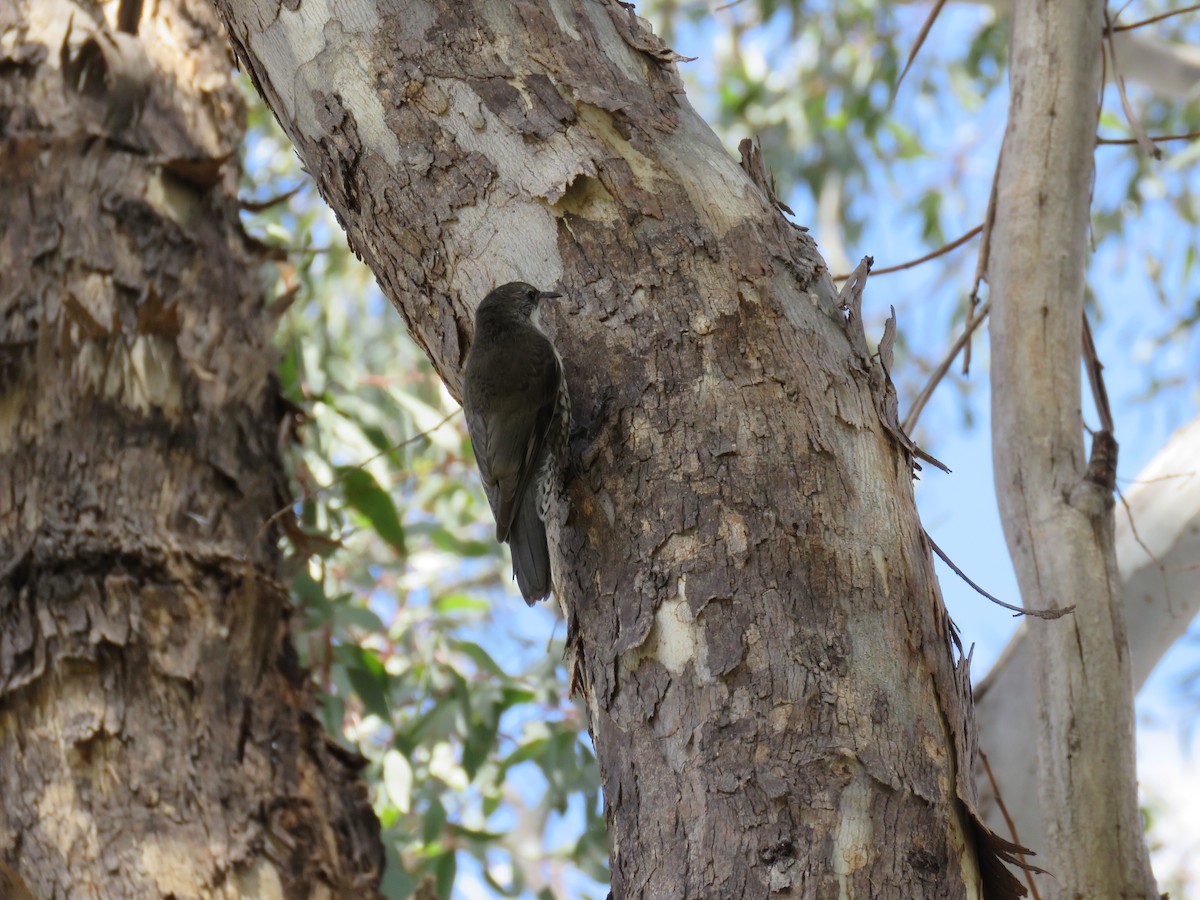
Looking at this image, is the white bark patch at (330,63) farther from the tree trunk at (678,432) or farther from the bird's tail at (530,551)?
the bird's tail at (530,551)

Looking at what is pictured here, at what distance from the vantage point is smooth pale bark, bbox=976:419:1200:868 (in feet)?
8.71

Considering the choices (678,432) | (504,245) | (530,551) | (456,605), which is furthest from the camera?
(456,605)

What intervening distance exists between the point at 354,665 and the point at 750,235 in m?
2.38

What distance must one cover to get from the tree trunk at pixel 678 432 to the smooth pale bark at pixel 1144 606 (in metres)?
1.14

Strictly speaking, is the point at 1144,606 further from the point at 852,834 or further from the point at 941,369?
the point at 852,834

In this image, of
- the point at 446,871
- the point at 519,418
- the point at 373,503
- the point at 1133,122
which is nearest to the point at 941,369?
the point at 1133,122

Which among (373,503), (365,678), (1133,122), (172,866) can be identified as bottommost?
(172,866)

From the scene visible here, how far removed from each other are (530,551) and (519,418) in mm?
263

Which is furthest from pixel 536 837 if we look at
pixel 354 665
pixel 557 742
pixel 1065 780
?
pixel 1065 780

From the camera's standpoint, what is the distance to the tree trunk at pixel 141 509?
235 cm

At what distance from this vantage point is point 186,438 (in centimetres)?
280

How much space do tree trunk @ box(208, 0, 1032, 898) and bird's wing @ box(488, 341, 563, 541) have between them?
0.49 feet

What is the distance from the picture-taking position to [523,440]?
2.32m

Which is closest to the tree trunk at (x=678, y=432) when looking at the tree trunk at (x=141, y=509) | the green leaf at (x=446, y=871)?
the tree trunk at (x=141, y=509)
